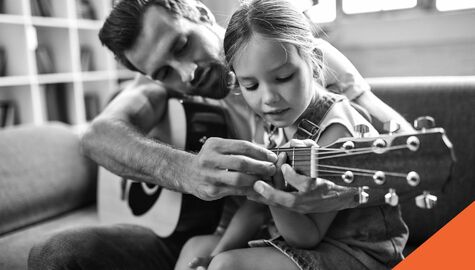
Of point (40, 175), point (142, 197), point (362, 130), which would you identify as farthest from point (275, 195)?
point (40, 175)

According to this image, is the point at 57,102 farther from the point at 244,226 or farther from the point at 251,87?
the point at 251,87

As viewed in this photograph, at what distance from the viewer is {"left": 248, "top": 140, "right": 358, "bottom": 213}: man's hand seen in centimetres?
66

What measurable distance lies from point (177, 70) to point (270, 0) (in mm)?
413

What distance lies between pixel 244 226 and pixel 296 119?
1.12 ft

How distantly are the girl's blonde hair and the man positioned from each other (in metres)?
0.05

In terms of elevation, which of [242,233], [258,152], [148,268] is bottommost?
[148,268]

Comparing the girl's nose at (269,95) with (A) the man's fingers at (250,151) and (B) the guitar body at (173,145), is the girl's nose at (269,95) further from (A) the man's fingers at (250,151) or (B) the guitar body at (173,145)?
(B) the guitar body at (173,145)

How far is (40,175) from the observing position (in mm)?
1638

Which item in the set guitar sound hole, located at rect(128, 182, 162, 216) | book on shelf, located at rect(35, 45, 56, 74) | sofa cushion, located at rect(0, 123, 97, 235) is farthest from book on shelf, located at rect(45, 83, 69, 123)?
guitar sound hole, located at rect(128, 182, 162, 216)

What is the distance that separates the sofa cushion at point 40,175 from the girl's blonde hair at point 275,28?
1082 millimetres

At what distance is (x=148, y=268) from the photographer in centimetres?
111

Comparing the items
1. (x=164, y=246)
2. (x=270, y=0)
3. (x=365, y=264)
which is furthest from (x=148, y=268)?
(x=270, y=0)

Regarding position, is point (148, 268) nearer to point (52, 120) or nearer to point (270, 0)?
point (270, 0)

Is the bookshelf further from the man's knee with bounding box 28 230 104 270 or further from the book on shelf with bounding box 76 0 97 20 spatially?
the man's knee with bounding box 28 230 104 270
